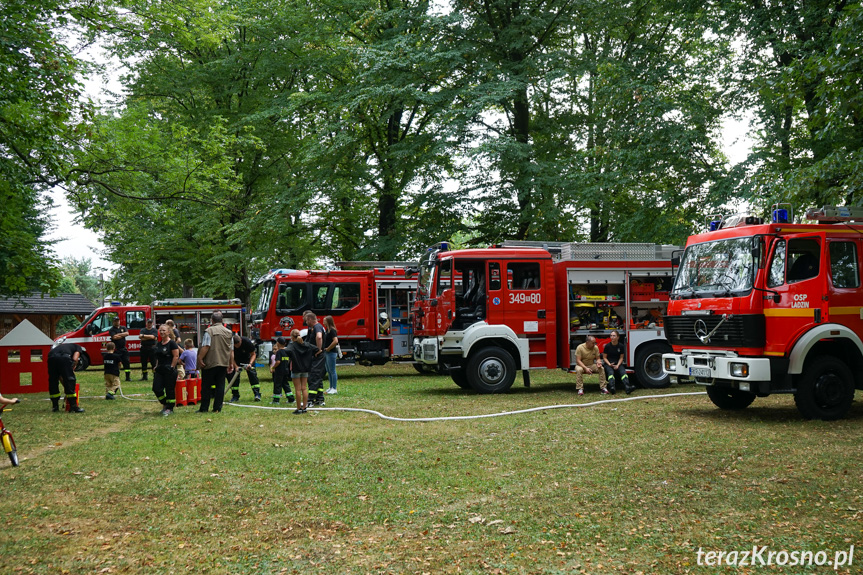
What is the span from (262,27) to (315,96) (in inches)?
185

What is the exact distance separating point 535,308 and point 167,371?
765cm

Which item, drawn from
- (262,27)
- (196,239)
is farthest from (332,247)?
(262,27)

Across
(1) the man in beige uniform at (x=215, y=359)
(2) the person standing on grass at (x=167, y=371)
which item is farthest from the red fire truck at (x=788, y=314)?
(2) the person standing on grass at (x=167, y=371)

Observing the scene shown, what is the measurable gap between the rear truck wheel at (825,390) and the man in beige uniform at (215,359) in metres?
9.63

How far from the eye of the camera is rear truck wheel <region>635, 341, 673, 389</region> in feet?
51.3

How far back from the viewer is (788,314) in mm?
10898

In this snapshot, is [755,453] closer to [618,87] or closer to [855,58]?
[855,58]

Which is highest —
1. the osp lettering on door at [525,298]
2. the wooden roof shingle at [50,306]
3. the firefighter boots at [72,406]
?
the wooden roof shingle at [50,306]

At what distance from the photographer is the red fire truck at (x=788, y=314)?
429 inches

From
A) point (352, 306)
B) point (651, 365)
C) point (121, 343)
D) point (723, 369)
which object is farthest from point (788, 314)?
point (121, 343)

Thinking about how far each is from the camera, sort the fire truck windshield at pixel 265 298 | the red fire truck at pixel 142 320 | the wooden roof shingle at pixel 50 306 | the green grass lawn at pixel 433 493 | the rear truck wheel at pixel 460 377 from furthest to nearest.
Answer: the wooden roof shingle at pixel 50 306 → the red fire truck at pixel 142 320 → the fire truck windshield at pixel 265 298 → the rear truck wheel at pixel 460 377 → the green grass lawn at pixel 433 493

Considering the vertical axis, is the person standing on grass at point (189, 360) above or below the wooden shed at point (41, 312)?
below

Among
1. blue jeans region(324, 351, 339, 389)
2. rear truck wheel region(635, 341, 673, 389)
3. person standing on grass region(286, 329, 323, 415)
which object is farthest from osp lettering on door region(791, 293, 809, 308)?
blue jeans region(324, 351, 339, 389)

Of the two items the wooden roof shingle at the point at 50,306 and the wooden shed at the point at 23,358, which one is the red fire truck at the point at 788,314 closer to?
the wooden shed at the point at 23,358
